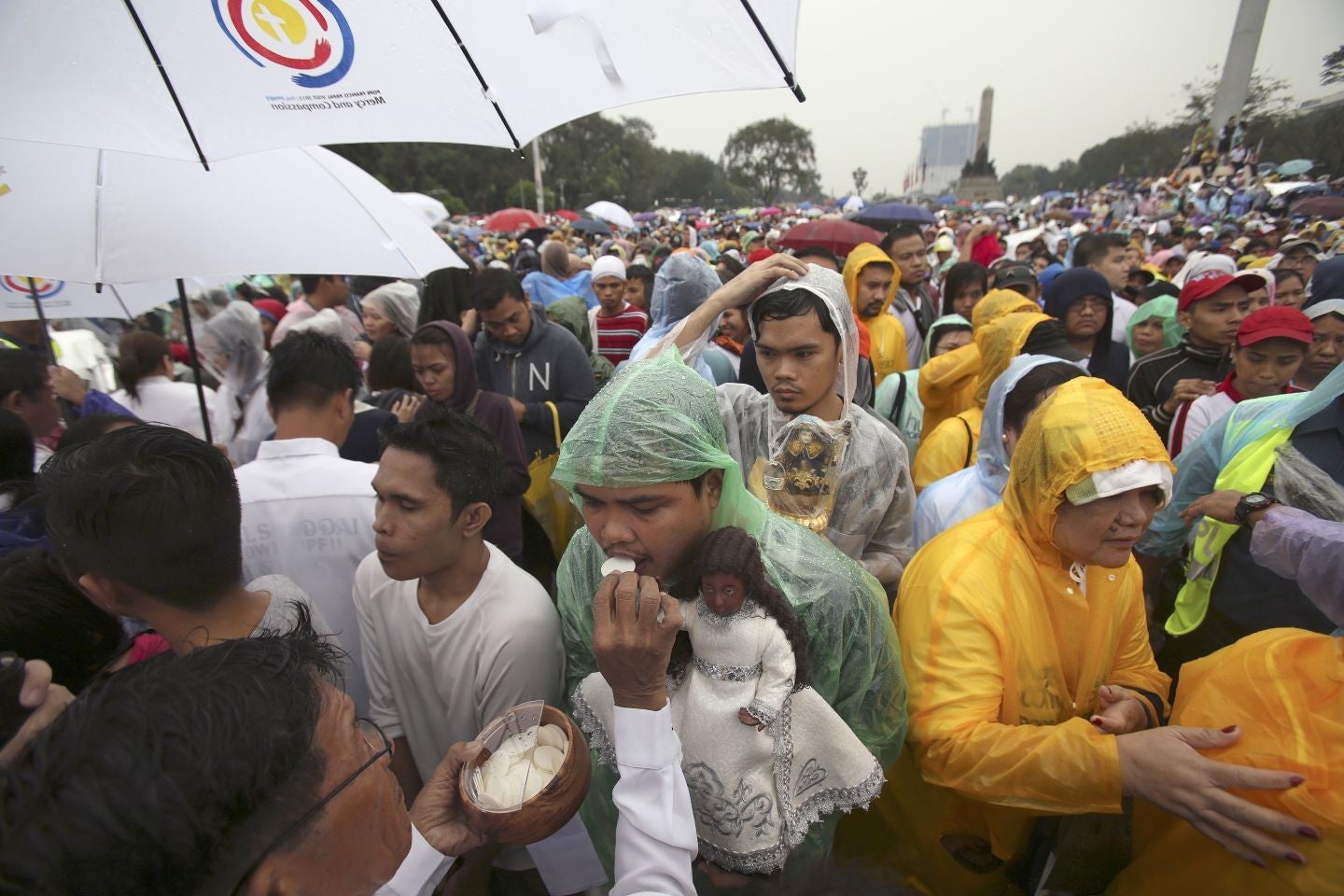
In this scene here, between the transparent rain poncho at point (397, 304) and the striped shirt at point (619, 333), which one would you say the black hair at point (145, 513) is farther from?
the striped shirt at point (619, 333)

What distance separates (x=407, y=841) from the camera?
118cm

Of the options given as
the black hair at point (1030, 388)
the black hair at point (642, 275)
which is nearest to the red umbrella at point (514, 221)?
the black hair at point (642, 275)

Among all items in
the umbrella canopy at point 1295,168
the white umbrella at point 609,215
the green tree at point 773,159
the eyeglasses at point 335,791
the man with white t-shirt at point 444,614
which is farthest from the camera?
the green tree at point 773,159

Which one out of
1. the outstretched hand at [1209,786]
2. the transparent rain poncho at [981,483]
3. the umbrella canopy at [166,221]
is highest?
the umbrella canopy at [166,221]

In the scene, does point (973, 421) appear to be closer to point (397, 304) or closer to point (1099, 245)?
point (397, 304)

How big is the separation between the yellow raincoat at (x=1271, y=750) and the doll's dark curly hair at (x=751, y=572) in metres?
1.00

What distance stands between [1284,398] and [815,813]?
266cm

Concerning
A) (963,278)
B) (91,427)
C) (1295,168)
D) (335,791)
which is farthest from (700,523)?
(1295,168)

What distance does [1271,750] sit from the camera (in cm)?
140

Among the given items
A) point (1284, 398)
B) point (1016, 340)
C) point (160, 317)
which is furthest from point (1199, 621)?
point (160, 317)

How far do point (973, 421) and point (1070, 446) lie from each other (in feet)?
5.36

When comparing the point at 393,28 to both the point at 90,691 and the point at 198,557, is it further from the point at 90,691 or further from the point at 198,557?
the point at 90,691

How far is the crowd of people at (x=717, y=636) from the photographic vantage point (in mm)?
979

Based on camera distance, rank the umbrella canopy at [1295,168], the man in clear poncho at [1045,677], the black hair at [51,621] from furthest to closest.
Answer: the umbrella canopy at [1295,168] < the black hair at [51,621] < the man in clear poncho at [1045,677]
